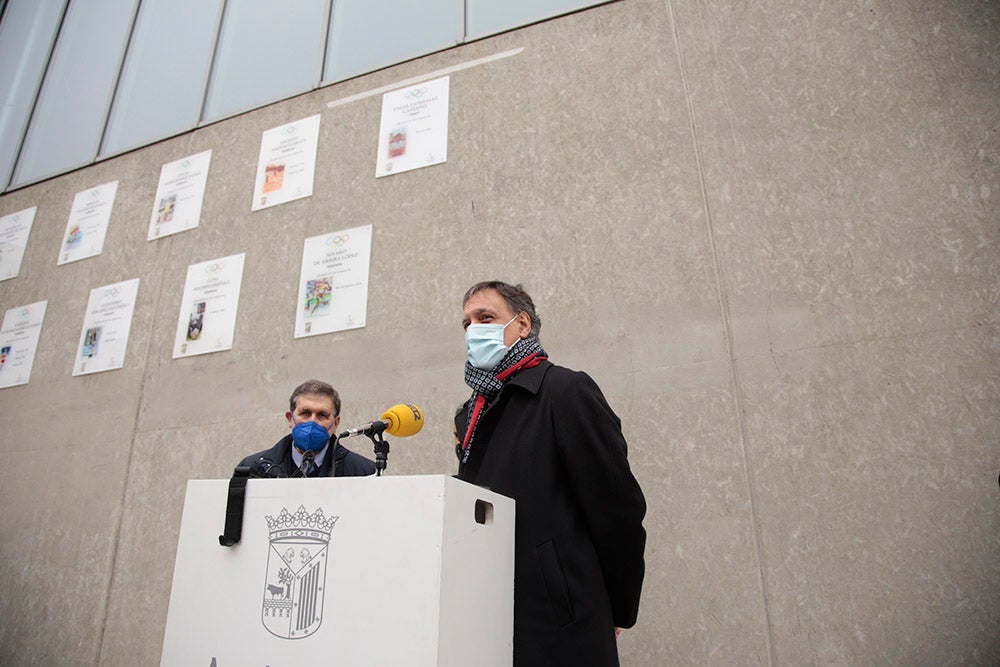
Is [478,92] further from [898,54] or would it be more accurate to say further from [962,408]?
[962,408]

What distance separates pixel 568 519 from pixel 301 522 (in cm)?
52

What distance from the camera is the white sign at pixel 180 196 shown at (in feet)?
12.2

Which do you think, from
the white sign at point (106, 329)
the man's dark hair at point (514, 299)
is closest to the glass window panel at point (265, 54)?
the white sign at point (106, 329)

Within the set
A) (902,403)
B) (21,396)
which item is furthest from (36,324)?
(902,403)

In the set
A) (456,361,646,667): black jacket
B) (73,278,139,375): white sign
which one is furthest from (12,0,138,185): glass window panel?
(456,361,646,667): black jacket

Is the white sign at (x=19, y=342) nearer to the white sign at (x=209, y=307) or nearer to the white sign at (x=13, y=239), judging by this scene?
the white sign at (x=13, y=239)

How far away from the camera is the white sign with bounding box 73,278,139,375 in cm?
357

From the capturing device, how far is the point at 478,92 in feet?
10.4

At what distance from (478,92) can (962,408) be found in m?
2.45

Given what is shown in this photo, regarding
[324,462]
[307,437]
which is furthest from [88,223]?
[307,437]

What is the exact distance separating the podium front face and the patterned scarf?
376mm

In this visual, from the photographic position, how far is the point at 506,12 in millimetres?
3303

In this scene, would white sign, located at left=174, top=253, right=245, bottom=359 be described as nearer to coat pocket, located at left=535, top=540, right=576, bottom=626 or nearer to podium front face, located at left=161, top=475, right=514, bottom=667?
podium front face, located at left=161, top=475, right=514, bottom=667

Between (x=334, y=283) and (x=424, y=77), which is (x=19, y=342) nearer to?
(x=334, y=283)
